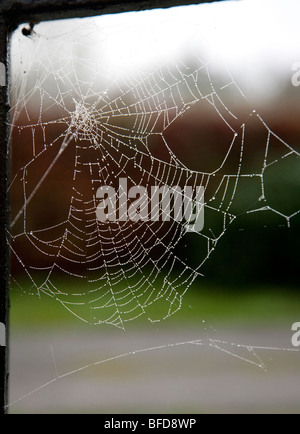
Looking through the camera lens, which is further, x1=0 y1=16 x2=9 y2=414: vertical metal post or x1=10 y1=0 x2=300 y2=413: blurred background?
x1=10 y1=0 x2=300 y2=413: blurred background

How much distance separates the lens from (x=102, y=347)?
392 centimetres

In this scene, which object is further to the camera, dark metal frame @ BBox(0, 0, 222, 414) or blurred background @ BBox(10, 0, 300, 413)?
blurred background @ BBox(10, 0, 300, 413)

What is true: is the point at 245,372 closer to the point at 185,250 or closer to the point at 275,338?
the point at 275,338

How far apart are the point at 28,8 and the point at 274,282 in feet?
13.6

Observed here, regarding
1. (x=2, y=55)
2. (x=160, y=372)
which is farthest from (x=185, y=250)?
(x=2, y=55)

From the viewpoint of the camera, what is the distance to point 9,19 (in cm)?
57

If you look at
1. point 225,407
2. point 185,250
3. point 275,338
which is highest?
point 185,250

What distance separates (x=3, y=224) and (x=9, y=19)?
19cm

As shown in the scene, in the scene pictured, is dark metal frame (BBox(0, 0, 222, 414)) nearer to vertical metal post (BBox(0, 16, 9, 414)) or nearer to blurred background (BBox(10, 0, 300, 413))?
vertical metal post (BBox(0, 16, 9, 414))

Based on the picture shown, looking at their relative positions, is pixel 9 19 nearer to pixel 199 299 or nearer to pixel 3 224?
pixel 3 224

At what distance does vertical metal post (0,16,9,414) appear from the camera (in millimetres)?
536

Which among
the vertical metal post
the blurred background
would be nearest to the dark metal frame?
the vertical metal post

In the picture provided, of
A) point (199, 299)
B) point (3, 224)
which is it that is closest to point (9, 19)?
point (3, 224)

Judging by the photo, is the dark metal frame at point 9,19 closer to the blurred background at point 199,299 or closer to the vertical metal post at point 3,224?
the vertical metal post at point 3,224
